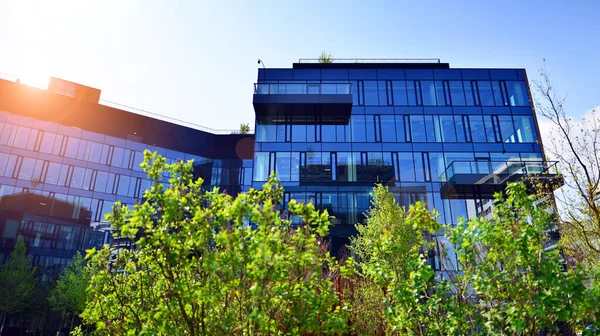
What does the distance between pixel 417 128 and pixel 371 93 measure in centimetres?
531

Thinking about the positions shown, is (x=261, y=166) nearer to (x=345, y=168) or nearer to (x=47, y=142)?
(x=345, y=168)

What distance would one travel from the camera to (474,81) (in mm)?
33969

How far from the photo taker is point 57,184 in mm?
37500

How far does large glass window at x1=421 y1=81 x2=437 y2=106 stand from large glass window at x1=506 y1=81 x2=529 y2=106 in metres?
6.73

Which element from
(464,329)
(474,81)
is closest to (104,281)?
(464,329)

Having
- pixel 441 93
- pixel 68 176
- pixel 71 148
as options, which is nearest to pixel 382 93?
pixel 441 93

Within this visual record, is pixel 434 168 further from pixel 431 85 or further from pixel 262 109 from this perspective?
pixel 262 109

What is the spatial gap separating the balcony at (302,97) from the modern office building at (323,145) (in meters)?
0.09

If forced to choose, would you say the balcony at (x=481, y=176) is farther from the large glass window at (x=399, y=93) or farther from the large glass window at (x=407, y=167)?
the large glass window at (x=399, y=93)

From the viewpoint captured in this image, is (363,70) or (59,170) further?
(59,170)

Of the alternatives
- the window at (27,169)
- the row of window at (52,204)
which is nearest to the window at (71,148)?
the window at (27,169)

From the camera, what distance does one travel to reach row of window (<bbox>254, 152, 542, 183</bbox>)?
30.2m


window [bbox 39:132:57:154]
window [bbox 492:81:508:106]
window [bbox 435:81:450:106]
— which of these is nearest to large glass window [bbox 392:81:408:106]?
window [bbox 435:81:450:106]

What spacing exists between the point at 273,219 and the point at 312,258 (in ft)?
2.62
